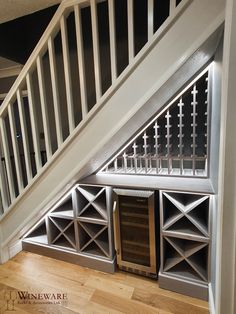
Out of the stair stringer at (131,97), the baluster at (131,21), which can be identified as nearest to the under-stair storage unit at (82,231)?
the stair stringer at (131,97)

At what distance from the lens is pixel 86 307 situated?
1.49m

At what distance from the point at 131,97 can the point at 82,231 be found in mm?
1396

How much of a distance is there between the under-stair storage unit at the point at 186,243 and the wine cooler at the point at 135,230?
9cm

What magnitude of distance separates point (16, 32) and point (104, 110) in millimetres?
1802

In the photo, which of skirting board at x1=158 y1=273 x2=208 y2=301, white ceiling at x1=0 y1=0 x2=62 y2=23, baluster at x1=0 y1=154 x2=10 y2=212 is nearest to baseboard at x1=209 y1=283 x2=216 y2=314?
skirting board at x1=158 y1=273 x2=208 y2=301

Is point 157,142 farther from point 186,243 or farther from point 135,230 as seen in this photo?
point 186,243

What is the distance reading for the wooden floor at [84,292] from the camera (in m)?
1.47

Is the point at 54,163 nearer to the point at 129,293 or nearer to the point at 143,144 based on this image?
the point at 143,144

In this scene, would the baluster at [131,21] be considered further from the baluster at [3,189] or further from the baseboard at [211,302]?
A: the baseboard at [211,302]

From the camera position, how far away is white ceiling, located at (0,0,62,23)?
137 cm

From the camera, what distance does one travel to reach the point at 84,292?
1.62 metres

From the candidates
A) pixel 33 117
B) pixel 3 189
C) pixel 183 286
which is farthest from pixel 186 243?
pixel 3 189

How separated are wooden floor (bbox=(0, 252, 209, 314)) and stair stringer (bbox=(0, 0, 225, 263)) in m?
0.54

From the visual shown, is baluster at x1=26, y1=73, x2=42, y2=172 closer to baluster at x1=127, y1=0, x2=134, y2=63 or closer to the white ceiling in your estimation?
the white ceiling
